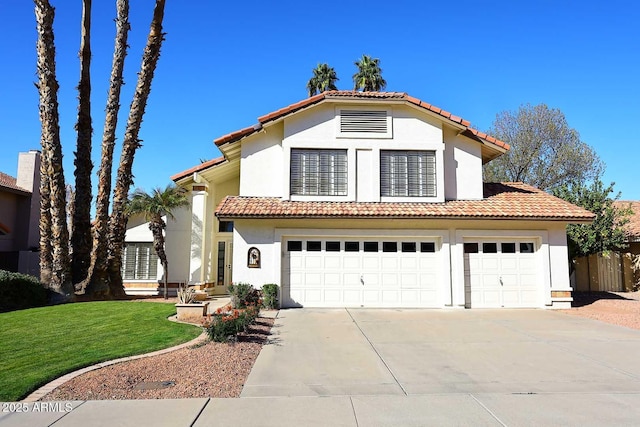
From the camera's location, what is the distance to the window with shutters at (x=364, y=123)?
1556 cm

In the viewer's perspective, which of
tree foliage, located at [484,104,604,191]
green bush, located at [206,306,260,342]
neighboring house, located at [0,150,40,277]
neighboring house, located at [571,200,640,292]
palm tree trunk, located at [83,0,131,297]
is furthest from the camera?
tree foliage, located at [484,104,604,191]

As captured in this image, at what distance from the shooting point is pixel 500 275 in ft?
48.8

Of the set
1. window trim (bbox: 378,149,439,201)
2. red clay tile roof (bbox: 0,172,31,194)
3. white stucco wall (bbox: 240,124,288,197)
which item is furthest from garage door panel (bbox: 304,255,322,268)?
red clay tile roof (bbox: 0,172,31,194)

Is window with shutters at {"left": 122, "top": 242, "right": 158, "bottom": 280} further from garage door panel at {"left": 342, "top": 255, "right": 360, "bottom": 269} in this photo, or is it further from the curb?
the curb

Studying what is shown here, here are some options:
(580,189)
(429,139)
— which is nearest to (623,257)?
(580,189)

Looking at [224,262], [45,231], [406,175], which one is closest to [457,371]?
[406,175]

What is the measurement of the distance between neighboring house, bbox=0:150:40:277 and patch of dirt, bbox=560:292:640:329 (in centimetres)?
2398

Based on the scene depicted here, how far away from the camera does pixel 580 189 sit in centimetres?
2003

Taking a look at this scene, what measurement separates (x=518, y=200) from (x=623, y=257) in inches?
368

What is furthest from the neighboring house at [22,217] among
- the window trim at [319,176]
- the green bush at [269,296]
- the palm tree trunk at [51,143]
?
the window trim at [319,176]

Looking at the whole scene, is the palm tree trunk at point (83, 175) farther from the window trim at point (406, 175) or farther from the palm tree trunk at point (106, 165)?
the window trim at point (406, 175)

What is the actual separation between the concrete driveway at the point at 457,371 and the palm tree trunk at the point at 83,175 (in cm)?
955

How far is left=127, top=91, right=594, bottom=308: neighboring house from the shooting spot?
14.4 meters

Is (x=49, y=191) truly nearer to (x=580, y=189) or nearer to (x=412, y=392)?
(x=412, y=392)
